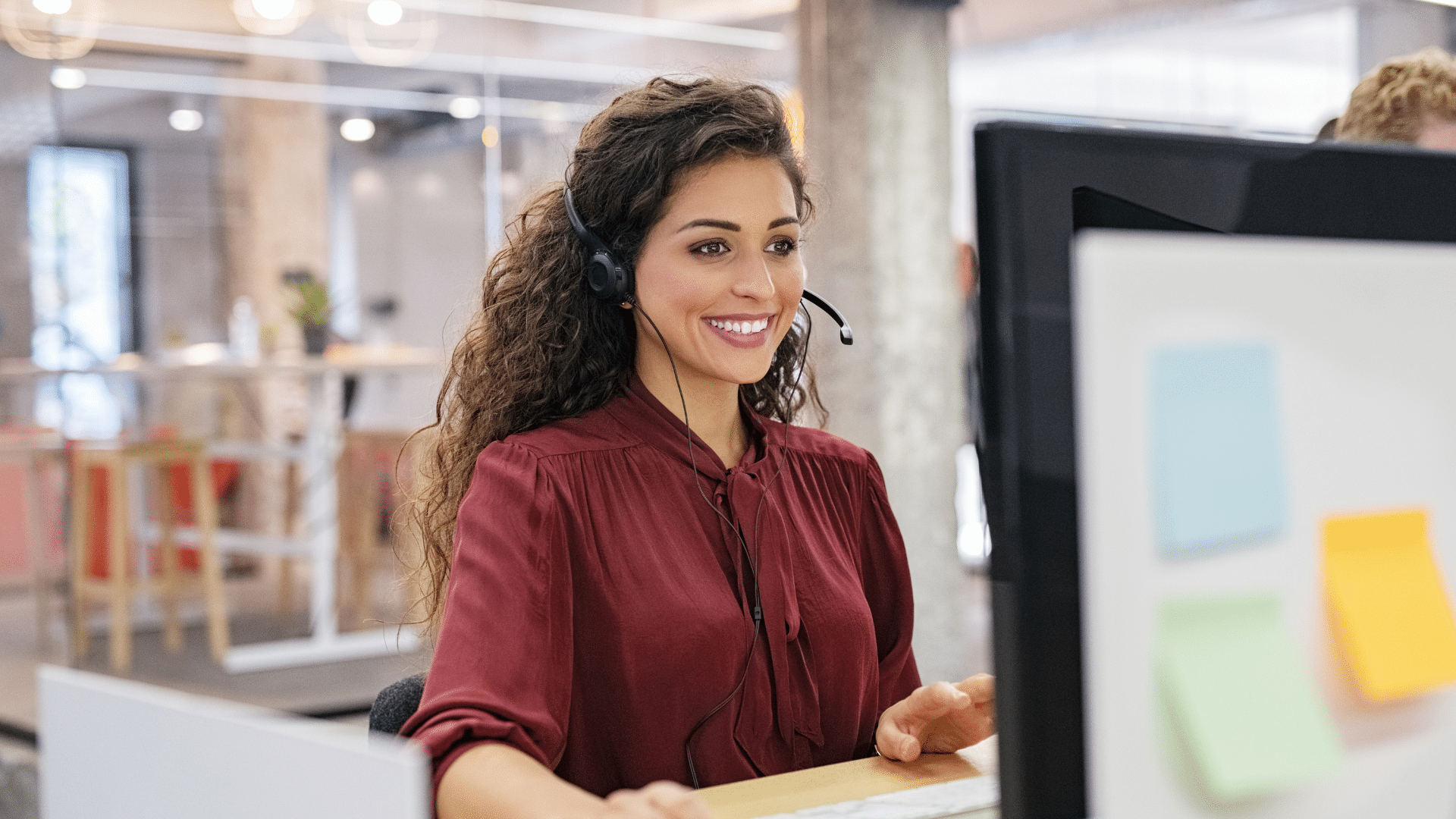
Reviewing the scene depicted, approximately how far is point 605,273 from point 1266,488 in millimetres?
890

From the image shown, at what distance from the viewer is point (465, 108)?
5.09m

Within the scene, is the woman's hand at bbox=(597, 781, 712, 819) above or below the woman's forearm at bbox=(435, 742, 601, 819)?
above

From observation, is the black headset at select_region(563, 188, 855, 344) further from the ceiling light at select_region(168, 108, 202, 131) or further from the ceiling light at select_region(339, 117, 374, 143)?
the ceiling light at select_region(339, 117, 374, 143)

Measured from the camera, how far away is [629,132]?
1.33 m

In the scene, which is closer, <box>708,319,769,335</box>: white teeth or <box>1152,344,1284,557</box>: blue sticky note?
<box>1152,344,1284,557</box>: blue sticky note

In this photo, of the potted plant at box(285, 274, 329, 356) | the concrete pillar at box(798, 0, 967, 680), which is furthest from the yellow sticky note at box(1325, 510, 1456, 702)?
the potted plant at box(285, 274, 329, 356)

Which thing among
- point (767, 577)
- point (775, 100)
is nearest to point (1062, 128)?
point (767, 577)

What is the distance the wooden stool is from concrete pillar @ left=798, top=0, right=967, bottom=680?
2194 mm

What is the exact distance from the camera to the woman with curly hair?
3.66 ft

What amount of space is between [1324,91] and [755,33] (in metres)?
2.28

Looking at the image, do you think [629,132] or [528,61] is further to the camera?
[528,61]

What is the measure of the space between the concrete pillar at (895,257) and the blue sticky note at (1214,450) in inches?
144

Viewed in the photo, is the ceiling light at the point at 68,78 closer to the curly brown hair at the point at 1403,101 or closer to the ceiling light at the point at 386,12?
the ceiling light at the point at 386,12

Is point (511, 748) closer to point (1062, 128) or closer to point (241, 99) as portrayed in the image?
point (1062, 128)
